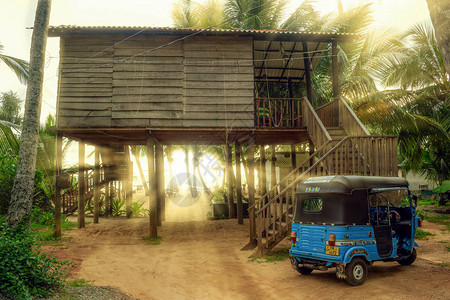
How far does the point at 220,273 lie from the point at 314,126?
19.8 feet

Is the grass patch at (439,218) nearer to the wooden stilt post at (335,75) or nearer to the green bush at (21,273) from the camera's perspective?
the wooden stilt post at (335,75)

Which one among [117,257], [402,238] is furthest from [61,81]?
[402,238]

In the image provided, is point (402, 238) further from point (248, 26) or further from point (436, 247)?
point (248, 26)

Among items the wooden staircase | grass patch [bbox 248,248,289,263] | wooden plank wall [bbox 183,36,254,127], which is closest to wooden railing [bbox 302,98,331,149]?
the wooden staircase

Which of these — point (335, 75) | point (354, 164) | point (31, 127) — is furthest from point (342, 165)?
point (31, 127)

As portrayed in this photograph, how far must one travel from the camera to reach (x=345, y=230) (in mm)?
6648

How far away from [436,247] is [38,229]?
14136 mm

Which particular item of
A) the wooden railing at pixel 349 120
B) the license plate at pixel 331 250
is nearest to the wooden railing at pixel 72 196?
the wooden railing at pixel 349 120

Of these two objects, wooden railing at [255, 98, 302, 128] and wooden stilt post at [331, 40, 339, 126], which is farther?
wooden stilt post at [331, 40, 339, 126]

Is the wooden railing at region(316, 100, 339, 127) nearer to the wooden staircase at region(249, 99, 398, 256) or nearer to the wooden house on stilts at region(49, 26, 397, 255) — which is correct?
the wooden house on stilts at region(49, 26, 397, 255)

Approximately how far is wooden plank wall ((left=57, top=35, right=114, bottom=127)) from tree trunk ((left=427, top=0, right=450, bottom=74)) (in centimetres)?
1042

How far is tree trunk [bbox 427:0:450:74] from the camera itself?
519 cm

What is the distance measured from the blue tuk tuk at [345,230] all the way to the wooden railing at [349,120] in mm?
3083

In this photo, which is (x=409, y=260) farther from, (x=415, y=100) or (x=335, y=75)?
(x=415, y=100)
